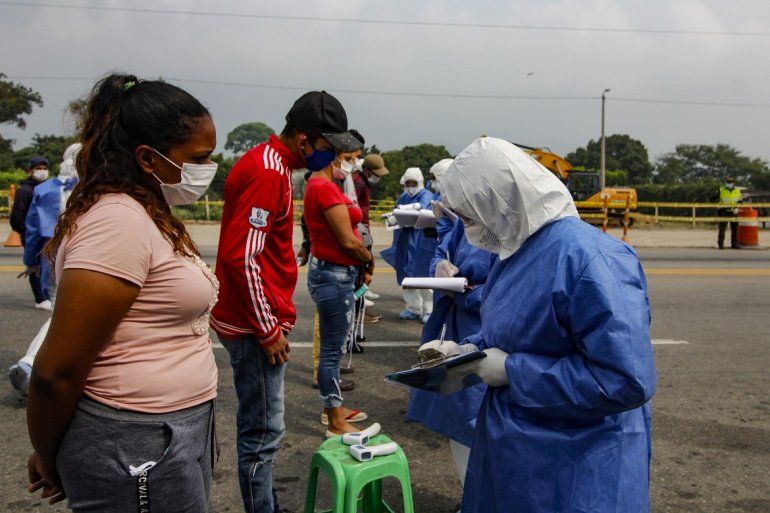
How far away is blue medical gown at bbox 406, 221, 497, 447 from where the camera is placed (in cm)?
318

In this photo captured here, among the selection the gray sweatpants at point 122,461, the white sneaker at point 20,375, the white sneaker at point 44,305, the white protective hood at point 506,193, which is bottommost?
the white sneaker at point 44,305

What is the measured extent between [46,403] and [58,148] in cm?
3570

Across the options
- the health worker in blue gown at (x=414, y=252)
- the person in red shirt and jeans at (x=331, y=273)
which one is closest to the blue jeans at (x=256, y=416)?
the person in red shirt and jeans at (x=331, y=273)

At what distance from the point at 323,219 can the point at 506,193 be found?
227cm

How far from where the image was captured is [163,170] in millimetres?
1857

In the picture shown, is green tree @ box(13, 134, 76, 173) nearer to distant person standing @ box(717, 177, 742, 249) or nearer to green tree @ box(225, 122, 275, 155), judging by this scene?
distant person standing @ box(717, 177, 742, 249)

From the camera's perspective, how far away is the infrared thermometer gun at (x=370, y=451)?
277cm

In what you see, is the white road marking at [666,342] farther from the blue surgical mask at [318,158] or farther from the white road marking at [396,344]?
the blue surgical mask at [318,158]

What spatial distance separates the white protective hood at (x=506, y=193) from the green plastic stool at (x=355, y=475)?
1137 millimetres

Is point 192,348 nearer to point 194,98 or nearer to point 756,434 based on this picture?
point 194,98

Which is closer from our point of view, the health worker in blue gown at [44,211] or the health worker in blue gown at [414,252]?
the health worker in blue gown at [44,211]

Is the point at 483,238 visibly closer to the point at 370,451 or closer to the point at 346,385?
the point at 370,451

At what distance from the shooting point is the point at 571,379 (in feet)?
6.09

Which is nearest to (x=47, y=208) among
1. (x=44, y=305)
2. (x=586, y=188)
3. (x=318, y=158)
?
(x=44, y=305)
